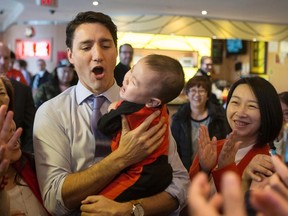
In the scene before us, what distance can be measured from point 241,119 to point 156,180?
0.60 meters

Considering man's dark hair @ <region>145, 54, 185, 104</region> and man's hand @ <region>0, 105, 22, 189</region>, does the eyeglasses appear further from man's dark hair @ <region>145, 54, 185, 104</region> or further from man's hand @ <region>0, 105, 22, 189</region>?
man's hand @ <region>0, 105, 22, 189</region>

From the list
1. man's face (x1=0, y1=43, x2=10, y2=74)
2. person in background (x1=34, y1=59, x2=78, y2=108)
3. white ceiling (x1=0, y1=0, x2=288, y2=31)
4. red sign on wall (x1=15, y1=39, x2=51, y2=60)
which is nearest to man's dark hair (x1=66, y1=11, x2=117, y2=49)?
man's face (x1=0, y1=43, x2=10, y2=74)

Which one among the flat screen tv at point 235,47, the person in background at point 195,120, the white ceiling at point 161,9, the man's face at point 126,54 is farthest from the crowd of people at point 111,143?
the flat screen tv at point 235,47

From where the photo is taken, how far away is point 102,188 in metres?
1.44

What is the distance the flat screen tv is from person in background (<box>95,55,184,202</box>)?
26.0 ft

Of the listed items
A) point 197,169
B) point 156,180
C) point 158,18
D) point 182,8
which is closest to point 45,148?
point 156,180

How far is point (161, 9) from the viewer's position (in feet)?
26.2

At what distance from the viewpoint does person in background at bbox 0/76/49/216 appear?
145cm

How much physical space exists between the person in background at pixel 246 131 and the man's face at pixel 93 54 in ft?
1.78

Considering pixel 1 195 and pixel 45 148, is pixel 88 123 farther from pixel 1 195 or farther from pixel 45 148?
pixel 1 195

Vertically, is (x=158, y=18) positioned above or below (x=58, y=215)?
above

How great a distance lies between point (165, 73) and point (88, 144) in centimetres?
45

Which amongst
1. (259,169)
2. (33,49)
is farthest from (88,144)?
(33,49)

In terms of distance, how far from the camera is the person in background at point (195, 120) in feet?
11.8
